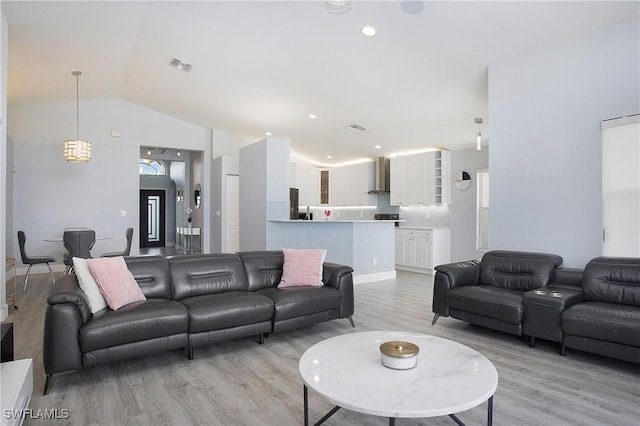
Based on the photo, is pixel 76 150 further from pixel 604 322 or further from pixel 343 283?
pixel 604 322

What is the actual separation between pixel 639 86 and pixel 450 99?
240 cm

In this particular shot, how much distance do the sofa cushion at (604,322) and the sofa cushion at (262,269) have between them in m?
2.71

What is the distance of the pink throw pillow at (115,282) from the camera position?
2971mm

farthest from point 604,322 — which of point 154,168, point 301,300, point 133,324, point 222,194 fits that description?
point 154,168

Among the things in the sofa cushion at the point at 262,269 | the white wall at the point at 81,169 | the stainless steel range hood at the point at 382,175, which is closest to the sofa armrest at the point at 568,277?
the sofa cushion at the point at 262,269

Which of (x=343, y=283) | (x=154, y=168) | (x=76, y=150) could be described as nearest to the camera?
(x=343, y=283)

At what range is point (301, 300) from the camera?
3.57m

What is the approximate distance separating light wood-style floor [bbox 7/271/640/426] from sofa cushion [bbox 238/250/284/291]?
0.59 meters

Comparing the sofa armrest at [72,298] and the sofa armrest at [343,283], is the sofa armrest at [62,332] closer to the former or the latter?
the sofa armrest at [72,298]

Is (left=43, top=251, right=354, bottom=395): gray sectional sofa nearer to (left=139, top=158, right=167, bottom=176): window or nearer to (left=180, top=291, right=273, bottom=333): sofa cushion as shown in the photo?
(left=180, top=291, right=273, bottom=333): sofa cushion

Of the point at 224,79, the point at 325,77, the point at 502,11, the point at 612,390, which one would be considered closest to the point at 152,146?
the point at 224,79

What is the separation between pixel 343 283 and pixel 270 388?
Answer: 5.09ft

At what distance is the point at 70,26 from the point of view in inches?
176

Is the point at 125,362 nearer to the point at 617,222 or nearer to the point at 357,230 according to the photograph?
the point at 357,230
